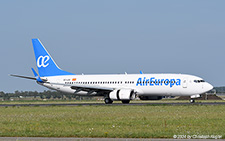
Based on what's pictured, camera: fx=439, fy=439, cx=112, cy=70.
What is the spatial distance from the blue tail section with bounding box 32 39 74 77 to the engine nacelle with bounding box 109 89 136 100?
11475 mm

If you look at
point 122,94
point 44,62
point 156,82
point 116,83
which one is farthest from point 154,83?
point 44,62

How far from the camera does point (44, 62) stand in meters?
67.9

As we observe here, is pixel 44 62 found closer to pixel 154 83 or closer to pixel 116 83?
pixel 116 83

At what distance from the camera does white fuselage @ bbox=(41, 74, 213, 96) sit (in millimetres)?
55719

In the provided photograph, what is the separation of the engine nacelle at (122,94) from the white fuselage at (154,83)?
3.26 feet

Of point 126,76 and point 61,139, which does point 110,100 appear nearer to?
point 126,76

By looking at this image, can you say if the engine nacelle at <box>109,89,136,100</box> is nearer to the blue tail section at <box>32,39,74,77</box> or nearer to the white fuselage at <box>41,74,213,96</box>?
the white fuselage at <box>41,74,213,96</box>

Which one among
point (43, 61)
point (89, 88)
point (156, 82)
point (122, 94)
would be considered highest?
point (43, 61)

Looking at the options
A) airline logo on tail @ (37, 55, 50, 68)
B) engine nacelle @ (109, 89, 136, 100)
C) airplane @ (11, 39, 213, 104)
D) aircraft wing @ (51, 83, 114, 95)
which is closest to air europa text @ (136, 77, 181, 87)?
airplane @ (11, 39, 213, 104)

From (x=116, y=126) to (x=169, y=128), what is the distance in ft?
10.3

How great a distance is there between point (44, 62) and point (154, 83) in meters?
19.7

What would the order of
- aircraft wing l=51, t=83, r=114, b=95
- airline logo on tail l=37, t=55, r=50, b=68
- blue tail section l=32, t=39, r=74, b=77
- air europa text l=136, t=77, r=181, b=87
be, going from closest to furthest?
air europa text l=136, t=77, r=181, b=87 → aircraft wing l=51, t=83, r=114, b=95 → blue tail section l=32, t=39, r=74, b=77 → airline logo on tail l=37, t=55, r=50, b=68

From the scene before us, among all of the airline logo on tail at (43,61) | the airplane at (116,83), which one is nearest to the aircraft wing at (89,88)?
the airplane at (116,83)

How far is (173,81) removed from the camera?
55938 millimetres
